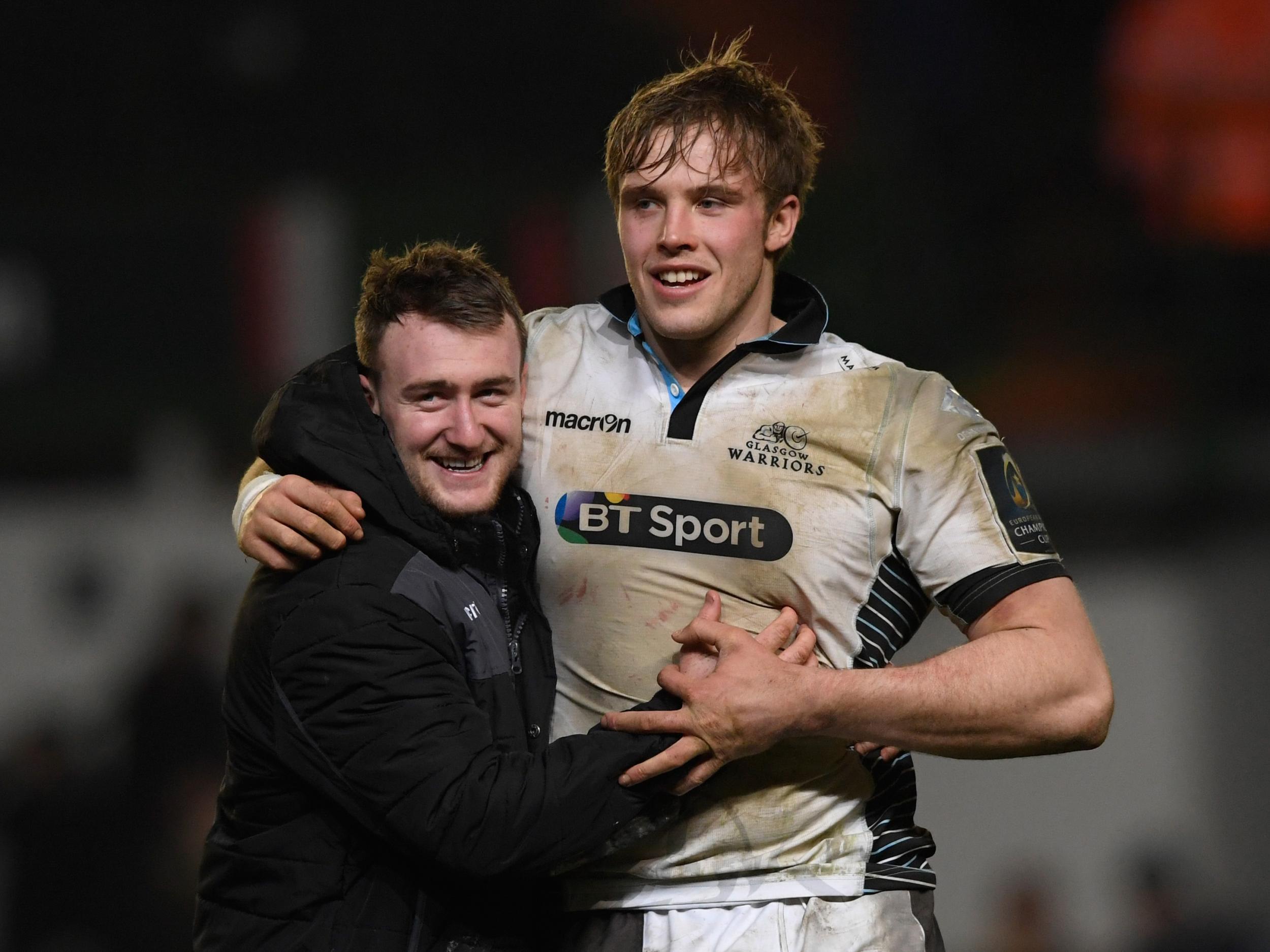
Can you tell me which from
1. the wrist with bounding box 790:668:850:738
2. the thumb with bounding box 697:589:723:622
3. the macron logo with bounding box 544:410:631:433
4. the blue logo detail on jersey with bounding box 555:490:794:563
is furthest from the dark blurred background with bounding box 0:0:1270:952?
the wrist with bounding box 790:668:850:738

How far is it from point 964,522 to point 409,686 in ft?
2.62

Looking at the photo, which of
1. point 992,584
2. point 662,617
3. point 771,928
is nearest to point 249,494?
point 662,617

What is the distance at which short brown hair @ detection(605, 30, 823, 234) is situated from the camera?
2.13 m

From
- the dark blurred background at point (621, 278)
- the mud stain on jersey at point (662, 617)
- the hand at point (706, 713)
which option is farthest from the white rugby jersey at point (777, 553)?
the dark blurred background at point (621, 278)

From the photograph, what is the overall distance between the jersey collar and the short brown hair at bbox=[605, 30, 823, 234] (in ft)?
0.49

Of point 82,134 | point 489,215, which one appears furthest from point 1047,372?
point 82,134

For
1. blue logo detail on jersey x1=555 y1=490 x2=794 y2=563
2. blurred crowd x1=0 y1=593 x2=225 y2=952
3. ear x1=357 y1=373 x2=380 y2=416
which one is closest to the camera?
blue logo detail on jersey x1=555 y1=490 x2=794 y2=563

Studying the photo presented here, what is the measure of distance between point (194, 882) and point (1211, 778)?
3.48 metres

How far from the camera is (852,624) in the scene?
6.65 feet

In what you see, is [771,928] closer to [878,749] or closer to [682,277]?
[878,749]

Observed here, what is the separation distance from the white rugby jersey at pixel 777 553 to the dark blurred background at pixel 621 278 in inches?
112

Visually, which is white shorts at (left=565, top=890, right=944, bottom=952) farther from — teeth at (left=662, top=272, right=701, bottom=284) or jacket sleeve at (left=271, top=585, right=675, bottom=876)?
teeth at (left=662, top=272, right=701, bottom=284)

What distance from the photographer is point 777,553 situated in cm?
200

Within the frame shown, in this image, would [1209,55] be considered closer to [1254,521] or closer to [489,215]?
[1254,521]
